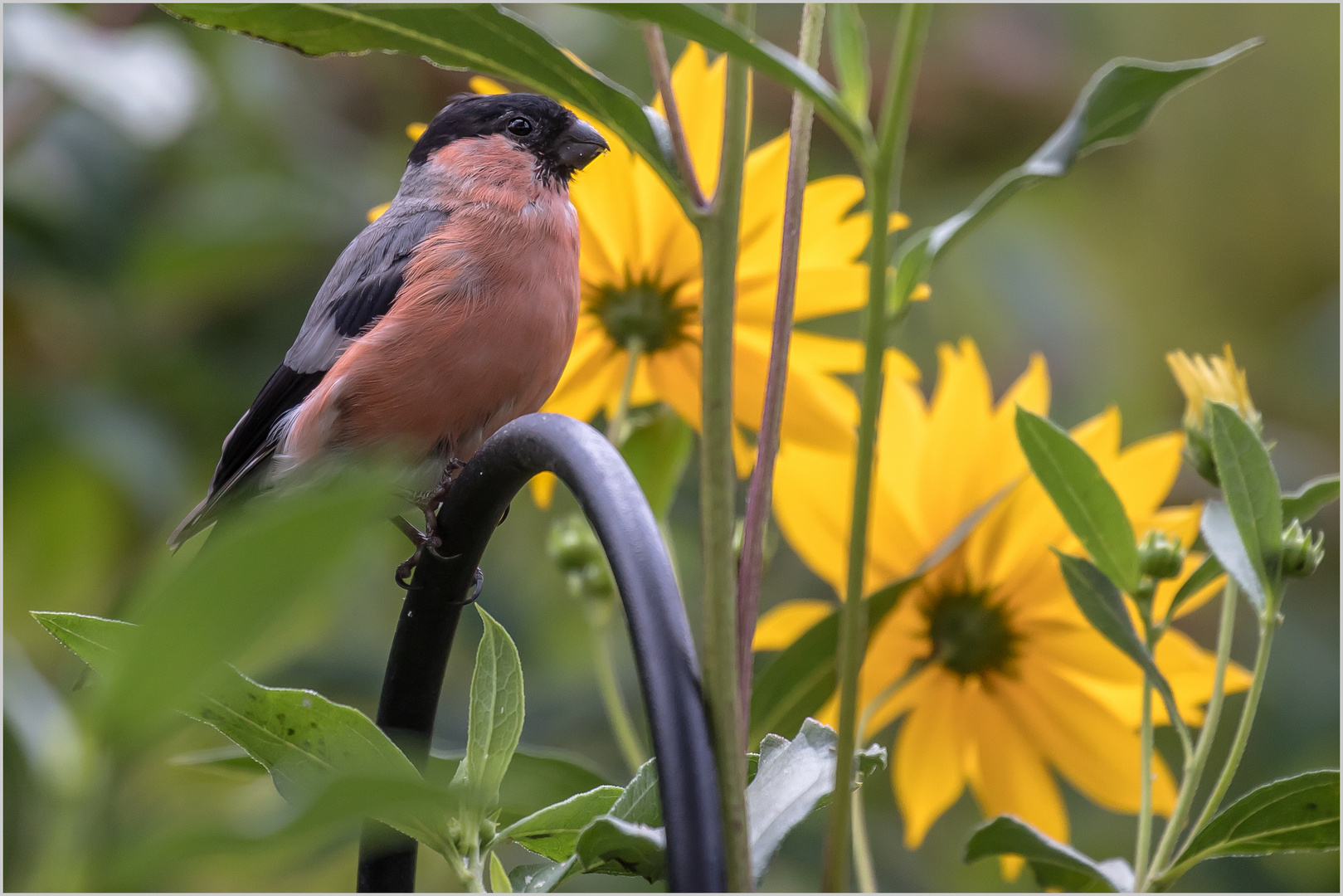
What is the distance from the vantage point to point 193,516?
1709 mm

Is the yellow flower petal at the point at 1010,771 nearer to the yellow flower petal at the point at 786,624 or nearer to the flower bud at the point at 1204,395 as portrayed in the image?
the yellow flower petal at the point at 786,624

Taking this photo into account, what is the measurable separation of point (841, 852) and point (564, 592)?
2280mm

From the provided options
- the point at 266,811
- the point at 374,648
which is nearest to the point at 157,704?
the point at 266,811

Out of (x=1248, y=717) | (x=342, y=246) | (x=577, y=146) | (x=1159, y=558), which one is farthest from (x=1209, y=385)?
(x=342, y=246)

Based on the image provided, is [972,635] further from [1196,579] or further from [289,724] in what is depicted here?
[289,724]

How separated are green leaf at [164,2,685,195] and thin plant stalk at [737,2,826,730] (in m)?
0.07

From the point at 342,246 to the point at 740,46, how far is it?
2212mm

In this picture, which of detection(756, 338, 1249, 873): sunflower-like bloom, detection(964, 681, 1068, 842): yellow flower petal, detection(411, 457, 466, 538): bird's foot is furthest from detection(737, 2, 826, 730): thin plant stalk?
detection(411, 457, 466, 538): bird's foot

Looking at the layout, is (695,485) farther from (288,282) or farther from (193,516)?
(193,516)

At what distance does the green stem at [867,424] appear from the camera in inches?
23.2

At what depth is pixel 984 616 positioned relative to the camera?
1249 mm

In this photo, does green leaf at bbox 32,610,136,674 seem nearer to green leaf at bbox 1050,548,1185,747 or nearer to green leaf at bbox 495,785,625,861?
green leaf at bbox 495,785,625,861

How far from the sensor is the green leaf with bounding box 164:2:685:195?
26.2 inches

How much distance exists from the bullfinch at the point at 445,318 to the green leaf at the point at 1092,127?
0.70 m
